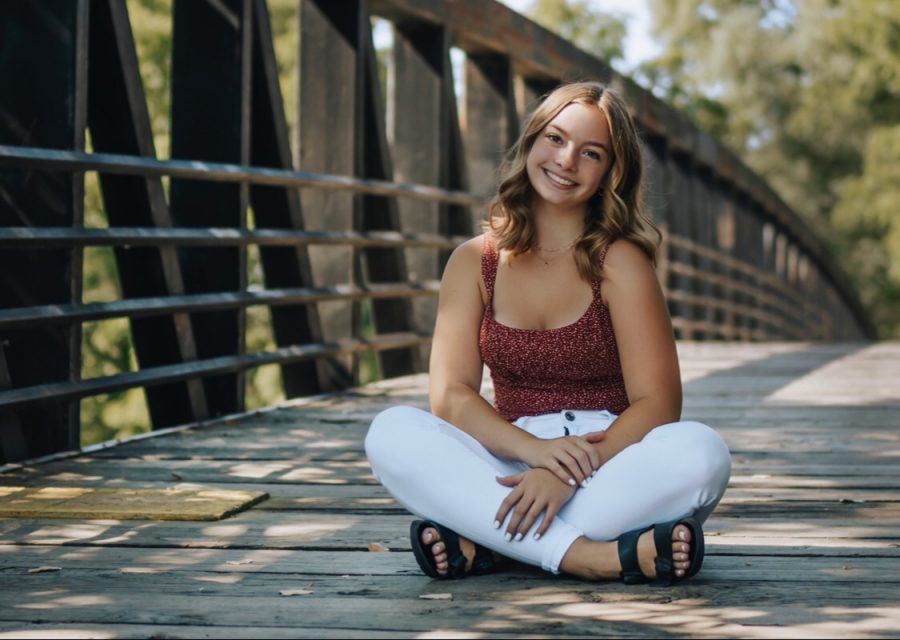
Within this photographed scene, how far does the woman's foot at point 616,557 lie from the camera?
2775 millimetres

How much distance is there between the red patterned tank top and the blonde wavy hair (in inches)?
1.8

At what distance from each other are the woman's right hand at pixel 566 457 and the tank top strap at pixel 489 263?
43cm

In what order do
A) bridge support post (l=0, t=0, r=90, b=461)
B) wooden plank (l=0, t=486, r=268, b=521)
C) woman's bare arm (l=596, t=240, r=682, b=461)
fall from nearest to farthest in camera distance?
woman's bare arm (l=596, t=240, r=682, b=461) < wooden plank (l=0, t=486, r=268, b=521) < bridge support post (l=0, t=0, r=90, b=461)

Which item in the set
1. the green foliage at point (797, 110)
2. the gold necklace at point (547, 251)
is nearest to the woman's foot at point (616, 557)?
the gold necklace at point (547, 251)

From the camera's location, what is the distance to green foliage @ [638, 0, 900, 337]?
32.0 metres

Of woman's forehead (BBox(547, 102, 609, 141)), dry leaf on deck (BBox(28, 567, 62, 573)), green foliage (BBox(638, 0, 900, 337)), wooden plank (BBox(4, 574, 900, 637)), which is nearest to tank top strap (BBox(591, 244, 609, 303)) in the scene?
woman's forehead (BBox(547, 102, 609, 141))

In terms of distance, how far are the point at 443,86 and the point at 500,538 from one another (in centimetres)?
538

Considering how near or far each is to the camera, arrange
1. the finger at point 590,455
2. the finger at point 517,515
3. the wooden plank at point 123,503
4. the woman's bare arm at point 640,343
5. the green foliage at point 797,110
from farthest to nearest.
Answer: the green foliage at point 797,110 → the wooden plank at point 123,503 → the woman's bare arm at point 640,343 → the finger at point 590,455 → the finger at point 517,515

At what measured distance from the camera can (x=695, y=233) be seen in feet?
46.0

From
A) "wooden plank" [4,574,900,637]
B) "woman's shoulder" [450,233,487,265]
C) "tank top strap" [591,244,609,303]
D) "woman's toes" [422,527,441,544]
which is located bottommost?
"wooden plank" [4,574,900,637]

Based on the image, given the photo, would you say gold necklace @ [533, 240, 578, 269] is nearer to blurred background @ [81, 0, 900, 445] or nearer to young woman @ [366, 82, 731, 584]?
young woman @ [366, 82, 731, 584]

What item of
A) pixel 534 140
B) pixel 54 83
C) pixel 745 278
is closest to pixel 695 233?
pixel 745 278

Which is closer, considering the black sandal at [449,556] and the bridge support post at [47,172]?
the black sandal at [449,556]

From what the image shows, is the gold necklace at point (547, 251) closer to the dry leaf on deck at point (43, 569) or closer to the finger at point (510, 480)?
the finger at point (510, 480)
